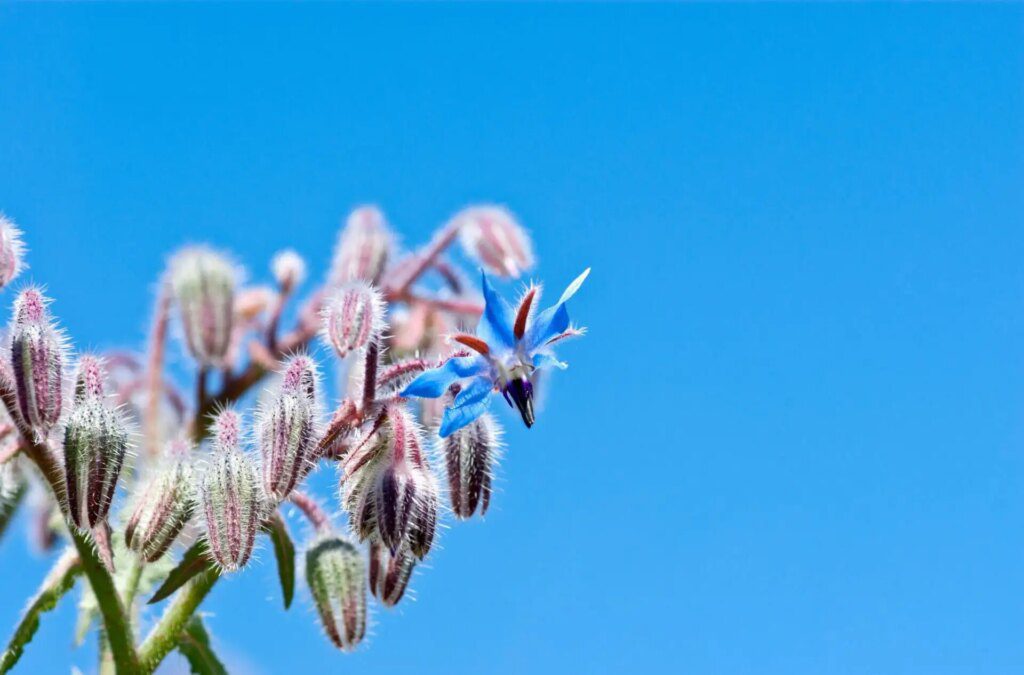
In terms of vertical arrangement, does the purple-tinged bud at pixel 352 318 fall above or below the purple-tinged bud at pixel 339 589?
above

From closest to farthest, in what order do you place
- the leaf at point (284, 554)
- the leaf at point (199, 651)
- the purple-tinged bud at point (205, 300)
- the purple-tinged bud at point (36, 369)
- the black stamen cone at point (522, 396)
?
the purple-tinged bud at point (36, 369) → the black stamen cone at point (522, 396) → the leaf at point (284, 554) → the leaf at point (199, 651) → the purple-tinged bud at point (205, 300)

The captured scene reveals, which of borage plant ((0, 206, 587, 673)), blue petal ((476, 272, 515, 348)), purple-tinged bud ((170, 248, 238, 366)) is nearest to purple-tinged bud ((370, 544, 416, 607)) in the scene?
borage plant ((0, 206, 587, 673))

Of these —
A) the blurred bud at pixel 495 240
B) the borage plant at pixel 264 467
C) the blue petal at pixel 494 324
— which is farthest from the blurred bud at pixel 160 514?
the blurred bud at pixel 495 240

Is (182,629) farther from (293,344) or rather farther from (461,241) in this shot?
(461,241)

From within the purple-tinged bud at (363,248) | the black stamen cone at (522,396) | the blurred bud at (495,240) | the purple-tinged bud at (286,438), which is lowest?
the purple-tinged bud at (286,438)

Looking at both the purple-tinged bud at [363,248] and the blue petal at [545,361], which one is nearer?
the blue petal at [545,361]

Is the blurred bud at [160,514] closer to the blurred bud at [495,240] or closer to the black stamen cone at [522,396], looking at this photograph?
the black stamen cone at [522,396]

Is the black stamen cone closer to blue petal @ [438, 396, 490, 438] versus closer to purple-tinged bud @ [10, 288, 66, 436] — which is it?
blue petal @ [438, 396, 490, 438]
